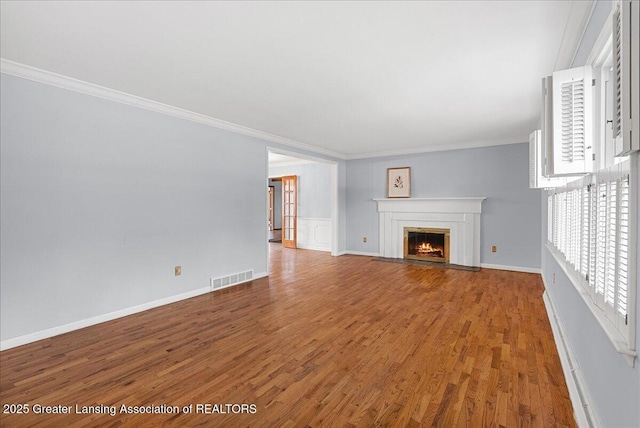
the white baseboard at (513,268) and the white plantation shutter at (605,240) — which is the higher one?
the white plantation shutter at (605,240)

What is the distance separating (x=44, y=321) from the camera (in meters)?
2.91

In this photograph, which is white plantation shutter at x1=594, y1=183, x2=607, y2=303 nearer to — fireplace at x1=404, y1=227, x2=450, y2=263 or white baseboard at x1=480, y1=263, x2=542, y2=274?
white baseboard at x1=480, y1=263, x2=542, y2=274

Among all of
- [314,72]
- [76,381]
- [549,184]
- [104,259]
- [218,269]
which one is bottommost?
[76,381]

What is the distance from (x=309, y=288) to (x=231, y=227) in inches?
58.6

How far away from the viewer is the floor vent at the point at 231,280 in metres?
4.50

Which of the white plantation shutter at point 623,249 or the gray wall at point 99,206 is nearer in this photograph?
the white plantation shutter at point 623,249

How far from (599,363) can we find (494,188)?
488 centimetres

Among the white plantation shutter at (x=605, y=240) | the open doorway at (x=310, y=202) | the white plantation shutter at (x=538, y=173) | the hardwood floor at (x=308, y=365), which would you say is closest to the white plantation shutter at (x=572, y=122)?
the white plantation shutter at (x=605, y=240)

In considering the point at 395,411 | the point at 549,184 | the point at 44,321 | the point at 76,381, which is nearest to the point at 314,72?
the point at 549,184

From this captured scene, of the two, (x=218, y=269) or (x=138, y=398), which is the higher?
(x=218, y=269)

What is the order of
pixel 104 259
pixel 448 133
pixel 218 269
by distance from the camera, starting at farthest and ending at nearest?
1. pixel 448 133
2. pixel 218 269
3. pixel 104 259

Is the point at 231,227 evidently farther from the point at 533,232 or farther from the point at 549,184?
the point at 533,232

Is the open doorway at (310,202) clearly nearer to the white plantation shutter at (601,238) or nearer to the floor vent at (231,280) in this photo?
the floor vent at (231,280)

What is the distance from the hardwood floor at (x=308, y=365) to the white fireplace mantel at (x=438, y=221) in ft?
6.86
